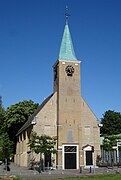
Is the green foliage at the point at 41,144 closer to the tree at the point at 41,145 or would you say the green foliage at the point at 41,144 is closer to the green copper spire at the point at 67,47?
the tree at the point at 41,145

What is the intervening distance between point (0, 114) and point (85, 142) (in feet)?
89.5

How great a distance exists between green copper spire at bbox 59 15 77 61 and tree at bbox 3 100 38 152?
2482 cm

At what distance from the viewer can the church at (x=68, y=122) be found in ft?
160

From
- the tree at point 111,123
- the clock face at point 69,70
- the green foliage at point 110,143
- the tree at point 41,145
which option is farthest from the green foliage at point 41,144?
the tree at point 111,123

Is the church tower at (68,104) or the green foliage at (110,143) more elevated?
the church tower at (68,104)

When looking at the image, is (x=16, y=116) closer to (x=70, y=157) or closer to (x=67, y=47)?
(x=67, y=47)

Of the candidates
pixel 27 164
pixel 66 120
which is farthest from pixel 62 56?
pixel 27 164

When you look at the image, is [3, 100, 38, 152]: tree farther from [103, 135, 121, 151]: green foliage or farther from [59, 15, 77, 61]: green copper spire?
[103, 135, 121, 151]: green foliage

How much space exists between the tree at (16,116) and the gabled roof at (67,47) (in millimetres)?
24819

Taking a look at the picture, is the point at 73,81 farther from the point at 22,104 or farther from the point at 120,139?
the point at 22,104

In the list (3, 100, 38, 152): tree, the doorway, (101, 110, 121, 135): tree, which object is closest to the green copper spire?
the doorway

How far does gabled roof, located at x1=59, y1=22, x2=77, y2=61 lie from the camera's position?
175 ft

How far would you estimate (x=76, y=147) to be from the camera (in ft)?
161

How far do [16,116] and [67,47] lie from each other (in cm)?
2629
